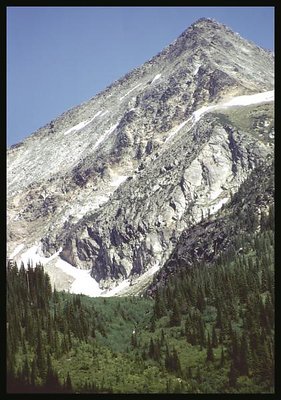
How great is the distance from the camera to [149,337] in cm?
11988

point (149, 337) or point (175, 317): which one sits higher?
point (175, 317)

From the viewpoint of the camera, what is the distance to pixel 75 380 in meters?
89.8

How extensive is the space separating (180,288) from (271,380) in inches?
2240

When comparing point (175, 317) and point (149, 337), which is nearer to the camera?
point (149, 337)

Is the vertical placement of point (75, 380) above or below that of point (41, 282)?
below

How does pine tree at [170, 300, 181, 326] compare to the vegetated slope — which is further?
pine tree at [170, 300, 181, 326]

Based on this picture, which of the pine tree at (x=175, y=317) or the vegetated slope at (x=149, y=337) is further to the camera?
the pine tree at (x=175, y=317)

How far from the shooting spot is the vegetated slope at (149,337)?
8862 cm

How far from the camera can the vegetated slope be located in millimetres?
88625

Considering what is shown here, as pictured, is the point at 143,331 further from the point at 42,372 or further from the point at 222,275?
the point at 42,372

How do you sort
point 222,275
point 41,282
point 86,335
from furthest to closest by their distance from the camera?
point 222,275 → point 41,282 → point 86,335
